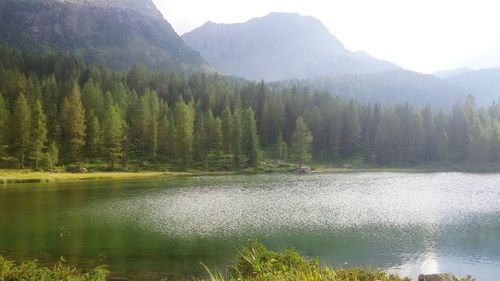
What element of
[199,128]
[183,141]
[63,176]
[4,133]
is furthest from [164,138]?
[4,133]

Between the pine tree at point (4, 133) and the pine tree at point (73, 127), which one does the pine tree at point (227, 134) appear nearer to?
the pine tree at point (73, 127)

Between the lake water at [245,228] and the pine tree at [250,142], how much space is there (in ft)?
185

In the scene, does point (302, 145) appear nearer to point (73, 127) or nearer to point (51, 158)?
point (73, 127)

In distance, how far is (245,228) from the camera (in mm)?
43062

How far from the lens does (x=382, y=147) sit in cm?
15088

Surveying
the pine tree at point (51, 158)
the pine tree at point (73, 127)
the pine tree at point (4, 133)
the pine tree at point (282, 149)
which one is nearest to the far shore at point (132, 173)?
the pine tree at point (51, 158)

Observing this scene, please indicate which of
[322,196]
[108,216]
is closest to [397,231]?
[322,196]

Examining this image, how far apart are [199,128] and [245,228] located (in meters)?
94.0

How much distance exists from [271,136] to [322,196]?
100m

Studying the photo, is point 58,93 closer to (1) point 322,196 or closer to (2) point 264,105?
(2) point 264,105

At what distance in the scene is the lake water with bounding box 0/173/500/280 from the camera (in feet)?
103

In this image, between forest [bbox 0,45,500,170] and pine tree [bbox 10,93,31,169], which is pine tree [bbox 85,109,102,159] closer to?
forest [bbox 0,45,500,170]

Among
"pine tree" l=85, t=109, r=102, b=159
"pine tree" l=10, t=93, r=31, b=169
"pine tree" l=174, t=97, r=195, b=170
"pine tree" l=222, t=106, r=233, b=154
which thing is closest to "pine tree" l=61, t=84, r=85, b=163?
"pine tree" l=85, t=109, r=102, b=159

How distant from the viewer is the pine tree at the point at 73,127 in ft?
374
